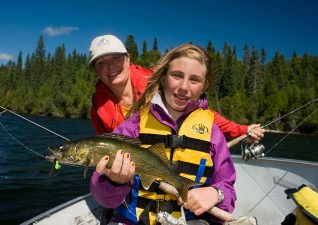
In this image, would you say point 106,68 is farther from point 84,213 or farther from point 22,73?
point 22,73

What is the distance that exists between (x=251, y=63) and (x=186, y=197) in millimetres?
104217

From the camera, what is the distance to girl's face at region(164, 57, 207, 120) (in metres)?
3.66

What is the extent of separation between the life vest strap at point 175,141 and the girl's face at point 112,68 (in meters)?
1.51

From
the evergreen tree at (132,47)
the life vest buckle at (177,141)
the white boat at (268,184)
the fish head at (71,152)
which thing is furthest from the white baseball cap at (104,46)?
the evergreen tree at (132,47)

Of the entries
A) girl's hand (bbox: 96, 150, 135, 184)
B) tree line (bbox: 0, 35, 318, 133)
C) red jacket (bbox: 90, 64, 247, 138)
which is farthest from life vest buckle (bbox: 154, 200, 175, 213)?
tree line (bbox: 0, 35, 318, 133)

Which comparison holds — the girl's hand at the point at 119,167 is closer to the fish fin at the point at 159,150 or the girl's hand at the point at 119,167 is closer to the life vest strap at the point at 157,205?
the fish fin at the point at 159,150

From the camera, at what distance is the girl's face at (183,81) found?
3.66 metres

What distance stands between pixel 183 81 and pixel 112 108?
1.68m

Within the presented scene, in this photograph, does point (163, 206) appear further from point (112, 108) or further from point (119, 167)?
point (112, 108)

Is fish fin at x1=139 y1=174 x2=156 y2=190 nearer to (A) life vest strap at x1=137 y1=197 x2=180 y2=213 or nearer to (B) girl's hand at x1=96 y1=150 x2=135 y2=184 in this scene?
(B) girl's hand at x1=96 y1=150 x2=135 y2=184

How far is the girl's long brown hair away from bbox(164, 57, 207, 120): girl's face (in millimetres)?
78

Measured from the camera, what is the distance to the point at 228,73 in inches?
3784

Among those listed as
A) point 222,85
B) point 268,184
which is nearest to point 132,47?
point 222,85

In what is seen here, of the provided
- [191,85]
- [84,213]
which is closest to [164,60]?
[191,85]
